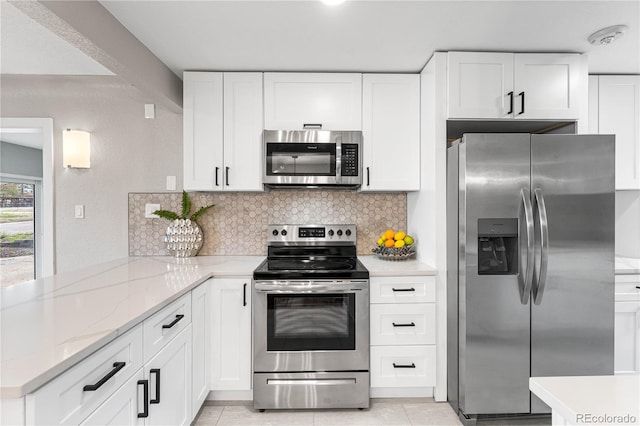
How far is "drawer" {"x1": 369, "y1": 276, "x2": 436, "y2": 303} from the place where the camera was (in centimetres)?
227

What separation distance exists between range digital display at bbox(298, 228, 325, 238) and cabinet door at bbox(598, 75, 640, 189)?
7.25 feet

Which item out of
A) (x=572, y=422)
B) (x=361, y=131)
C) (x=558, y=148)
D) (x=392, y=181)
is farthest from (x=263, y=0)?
(x=572, y=422)

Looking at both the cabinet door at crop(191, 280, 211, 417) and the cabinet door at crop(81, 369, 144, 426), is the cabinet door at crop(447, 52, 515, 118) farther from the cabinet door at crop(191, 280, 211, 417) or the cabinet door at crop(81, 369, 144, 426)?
the cabinet door at crop(81, 369, 144, 426)

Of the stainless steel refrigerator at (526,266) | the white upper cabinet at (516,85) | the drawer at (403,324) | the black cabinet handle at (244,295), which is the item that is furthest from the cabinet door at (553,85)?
the black cabinet handle at (244,295)

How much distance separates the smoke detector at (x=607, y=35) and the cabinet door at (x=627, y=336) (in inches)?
64.9

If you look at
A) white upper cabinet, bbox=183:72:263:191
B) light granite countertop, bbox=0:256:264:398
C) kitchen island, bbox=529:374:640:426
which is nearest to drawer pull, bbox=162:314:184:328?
light granite countertop, bbox=0:256:264:398

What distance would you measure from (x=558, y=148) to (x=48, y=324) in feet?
8.15

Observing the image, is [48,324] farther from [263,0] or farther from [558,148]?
[558,148]

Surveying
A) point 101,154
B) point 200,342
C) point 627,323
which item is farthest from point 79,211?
point 627,323

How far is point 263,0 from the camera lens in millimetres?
1738

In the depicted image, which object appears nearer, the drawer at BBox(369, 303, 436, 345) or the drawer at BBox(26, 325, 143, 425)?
the drawer at BBox(26, 325, 143, 425)

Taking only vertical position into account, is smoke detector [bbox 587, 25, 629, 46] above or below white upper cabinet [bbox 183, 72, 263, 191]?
above

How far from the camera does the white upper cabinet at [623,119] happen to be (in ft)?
8.60

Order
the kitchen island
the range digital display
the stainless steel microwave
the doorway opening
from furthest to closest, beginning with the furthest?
1. the doorway opening
2. the range digital display
3. the stainless steel microwave
4. the kitchen island
